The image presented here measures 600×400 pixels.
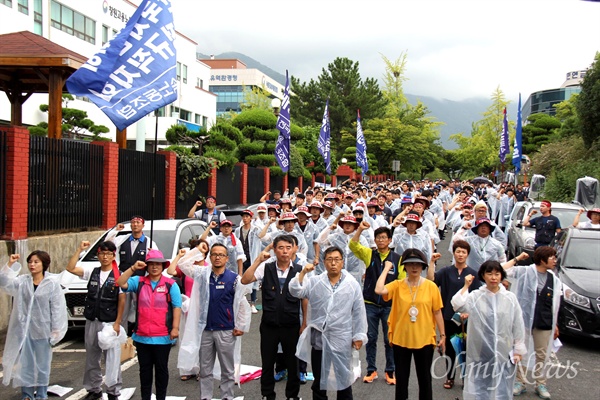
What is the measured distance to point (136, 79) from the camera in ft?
28.6

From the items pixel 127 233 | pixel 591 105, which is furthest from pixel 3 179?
pixel 591 105

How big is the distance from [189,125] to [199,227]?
1381 inches

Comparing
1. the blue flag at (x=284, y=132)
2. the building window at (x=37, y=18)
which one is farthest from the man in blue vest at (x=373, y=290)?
the building window at (x=37, y=18)

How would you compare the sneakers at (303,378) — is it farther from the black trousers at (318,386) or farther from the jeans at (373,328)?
the black trousers at (318,386)

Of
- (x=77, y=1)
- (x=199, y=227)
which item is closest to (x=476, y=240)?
(x=199, y=227)

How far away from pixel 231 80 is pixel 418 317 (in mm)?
88140

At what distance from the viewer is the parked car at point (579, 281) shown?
820 cm

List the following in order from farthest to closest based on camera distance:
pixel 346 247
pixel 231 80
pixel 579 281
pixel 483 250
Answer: pixel 231 80
pixel 579 281
pixel 346 247
pixel 483 250

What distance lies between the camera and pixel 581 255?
9.53 metres

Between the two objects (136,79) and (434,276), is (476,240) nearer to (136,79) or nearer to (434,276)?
(434,276)

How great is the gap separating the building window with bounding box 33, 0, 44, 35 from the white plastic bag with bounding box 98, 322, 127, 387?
2699cm

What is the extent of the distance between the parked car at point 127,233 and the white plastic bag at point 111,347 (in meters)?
2.58

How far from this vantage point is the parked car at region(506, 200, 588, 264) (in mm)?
13555

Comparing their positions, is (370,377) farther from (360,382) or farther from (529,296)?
(529,296)
